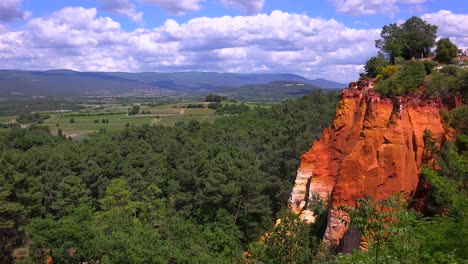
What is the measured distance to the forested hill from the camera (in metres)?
27.4

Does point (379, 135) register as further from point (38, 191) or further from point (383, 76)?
point (38, 191)

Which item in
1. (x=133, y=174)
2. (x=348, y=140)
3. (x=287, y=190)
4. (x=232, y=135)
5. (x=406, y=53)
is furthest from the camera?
(x=232, y=135)

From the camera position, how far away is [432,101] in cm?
2359

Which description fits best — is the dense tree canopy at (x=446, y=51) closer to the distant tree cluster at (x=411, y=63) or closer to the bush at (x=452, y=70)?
the distant tree cluster at (x=411, y=63)

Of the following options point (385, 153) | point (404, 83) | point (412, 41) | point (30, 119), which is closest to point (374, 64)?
point (412, 41)

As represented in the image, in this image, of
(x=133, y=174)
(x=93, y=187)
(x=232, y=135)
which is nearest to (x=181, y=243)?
(x=133, y=174)

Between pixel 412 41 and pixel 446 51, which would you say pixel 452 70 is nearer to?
pixel 446 51

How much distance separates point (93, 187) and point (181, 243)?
75.4ft

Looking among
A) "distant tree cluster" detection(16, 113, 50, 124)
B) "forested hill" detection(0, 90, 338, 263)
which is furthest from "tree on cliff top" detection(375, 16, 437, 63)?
"distant tree cluster" detection(16, 113, 50, 124)

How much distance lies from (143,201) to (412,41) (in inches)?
1122

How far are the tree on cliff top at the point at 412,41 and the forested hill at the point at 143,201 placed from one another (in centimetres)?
1220

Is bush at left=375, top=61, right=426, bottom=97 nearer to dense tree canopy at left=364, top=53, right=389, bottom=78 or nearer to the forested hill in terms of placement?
dense tree canopy at left=364, top=53, right=389, bottom=78

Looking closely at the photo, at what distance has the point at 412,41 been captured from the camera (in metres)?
36.1

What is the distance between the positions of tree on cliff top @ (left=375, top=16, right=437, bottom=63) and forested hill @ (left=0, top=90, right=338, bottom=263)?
480 inches
